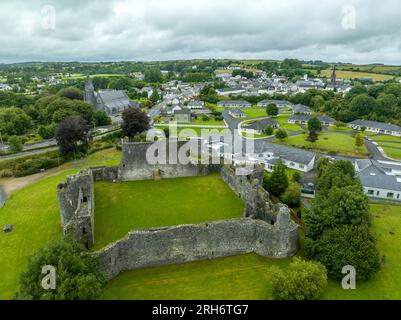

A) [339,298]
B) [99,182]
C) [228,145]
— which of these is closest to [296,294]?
[339,298]

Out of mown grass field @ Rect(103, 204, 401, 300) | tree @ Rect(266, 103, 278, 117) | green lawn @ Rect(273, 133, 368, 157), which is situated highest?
tree @ Rect(266, 103, 278, 117)

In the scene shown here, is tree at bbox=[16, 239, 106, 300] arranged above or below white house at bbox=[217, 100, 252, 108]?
below

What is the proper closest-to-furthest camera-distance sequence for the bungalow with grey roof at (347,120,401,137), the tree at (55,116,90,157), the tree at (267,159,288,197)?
the tree at (267,159,288,197) → the tree at (55,116,90,157) → the bungalow with grey roof at (347,120,401,137)

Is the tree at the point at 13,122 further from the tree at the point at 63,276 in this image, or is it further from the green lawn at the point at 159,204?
the tree at the point at 63,276

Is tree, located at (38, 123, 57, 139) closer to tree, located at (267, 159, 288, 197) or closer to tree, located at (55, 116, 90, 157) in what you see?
tree, located at (55, 116, 90, 157)

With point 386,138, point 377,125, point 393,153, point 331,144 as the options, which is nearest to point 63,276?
point 331,144

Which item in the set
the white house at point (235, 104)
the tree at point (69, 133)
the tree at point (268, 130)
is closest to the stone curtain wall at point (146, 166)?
the tree at point (69, 133)

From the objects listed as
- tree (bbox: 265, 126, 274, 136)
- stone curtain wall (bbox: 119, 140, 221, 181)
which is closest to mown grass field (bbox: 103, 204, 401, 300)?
stone curtain wall (bbox: 119, 140, 221, 181)
